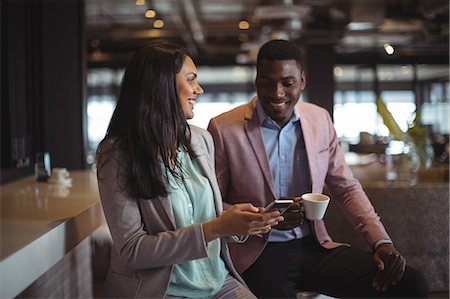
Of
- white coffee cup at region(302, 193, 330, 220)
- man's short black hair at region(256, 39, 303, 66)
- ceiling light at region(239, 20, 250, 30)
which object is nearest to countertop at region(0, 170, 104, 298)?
white coffee cup at region(302, 193, 330, 220)

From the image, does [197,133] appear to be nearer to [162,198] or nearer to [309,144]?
[162,198]

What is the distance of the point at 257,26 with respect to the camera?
9.55m

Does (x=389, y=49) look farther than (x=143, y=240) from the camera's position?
Yes

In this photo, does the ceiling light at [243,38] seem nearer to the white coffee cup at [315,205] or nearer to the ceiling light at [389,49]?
the ceiling light at [389,49]

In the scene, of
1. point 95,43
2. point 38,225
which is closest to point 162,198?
point 38,225

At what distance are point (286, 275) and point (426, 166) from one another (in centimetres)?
181

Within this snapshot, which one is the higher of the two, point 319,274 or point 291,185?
point 291,185

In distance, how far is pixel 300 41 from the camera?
10.5m

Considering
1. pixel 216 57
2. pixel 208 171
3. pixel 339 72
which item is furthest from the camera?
pixel 339 72

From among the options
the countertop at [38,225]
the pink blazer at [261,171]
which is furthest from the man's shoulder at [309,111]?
the countertop at [38,225]

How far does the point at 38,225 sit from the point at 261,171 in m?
0.86

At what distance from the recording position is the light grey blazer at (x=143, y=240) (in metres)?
1.75

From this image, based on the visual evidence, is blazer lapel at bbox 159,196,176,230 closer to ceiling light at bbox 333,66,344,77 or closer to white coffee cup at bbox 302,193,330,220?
white coffee cup at bbox 302,193,330,220

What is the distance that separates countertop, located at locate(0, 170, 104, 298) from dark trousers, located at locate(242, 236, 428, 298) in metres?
0.69
